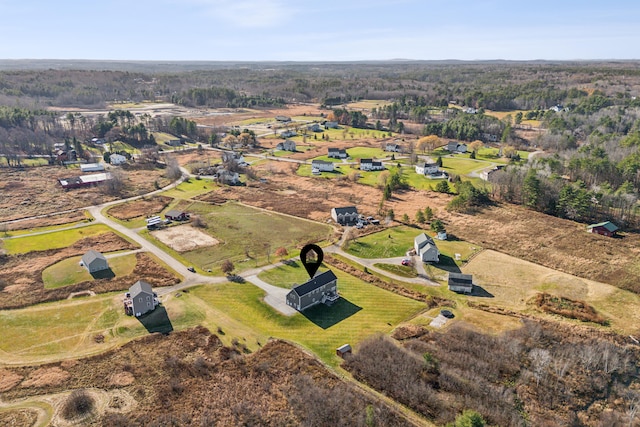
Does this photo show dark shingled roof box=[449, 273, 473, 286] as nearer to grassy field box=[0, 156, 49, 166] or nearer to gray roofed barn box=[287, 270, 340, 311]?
gray roofed barn box=[287, 270, 340, 311]

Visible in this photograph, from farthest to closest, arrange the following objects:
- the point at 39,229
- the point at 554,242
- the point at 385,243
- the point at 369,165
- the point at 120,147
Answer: the point at 120,147
the point at 369,165
the point at 39,229
the point at 385,243
the point at 554,242

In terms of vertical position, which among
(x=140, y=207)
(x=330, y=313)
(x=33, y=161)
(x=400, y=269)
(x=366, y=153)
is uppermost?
(x=33, y=161)

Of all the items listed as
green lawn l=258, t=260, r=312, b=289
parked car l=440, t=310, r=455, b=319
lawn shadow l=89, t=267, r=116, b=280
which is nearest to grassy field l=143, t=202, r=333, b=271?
green lawn l=258, t=260, r=312, b=289

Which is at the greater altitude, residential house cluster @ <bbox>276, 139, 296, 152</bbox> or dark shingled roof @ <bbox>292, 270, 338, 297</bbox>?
residential house cluster @ <bbox>276, 139, 296, 152</bbox>

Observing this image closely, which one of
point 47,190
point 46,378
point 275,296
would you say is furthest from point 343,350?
point 47,190

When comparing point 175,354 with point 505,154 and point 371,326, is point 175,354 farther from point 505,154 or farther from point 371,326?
point 505,154

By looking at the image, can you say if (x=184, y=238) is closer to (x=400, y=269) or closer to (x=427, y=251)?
(x=400, y=269)
